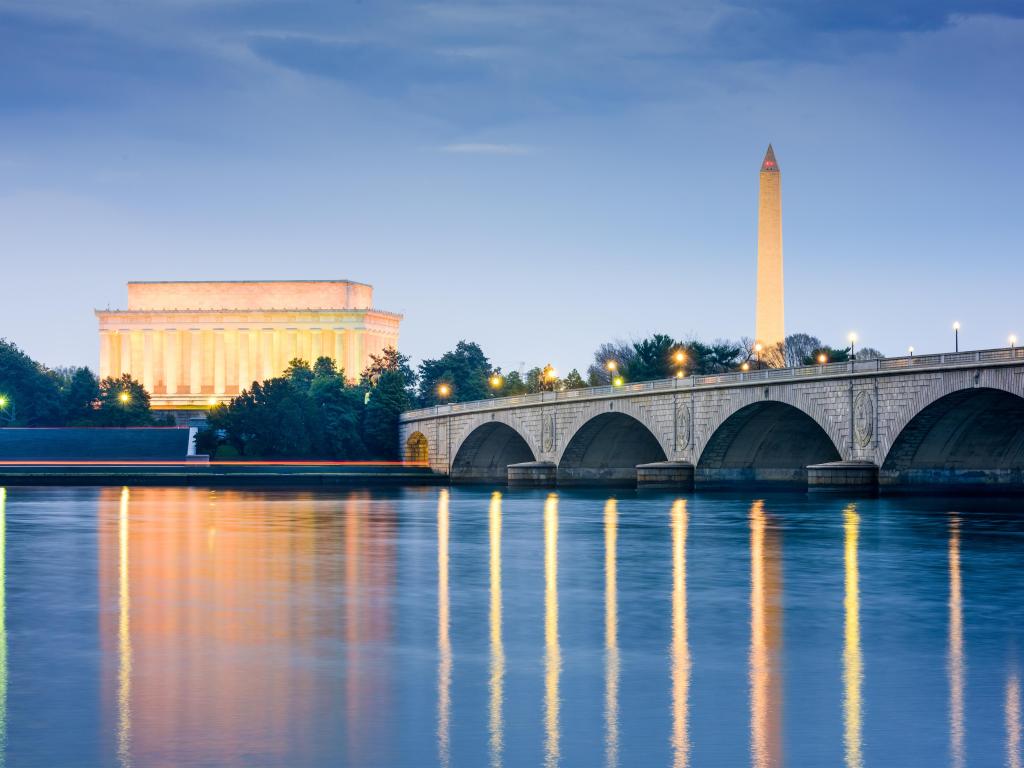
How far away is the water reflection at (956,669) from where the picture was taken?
1528 centimetres

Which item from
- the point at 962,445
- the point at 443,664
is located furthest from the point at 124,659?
the point at 962,445

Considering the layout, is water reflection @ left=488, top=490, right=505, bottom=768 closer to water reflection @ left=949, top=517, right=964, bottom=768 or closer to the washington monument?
water reflection @ left=949, top=517, right=964, bottom=768

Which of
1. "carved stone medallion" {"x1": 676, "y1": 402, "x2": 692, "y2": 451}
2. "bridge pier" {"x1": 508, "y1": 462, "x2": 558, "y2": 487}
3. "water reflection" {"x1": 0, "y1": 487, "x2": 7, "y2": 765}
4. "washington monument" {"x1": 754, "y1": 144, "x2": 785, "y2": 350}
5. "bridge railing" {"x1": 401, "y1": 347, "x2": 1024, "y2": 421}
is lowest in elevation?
"water reflection" {"x1": 0, "y1": 487, "x2": 7, "y2": 765}

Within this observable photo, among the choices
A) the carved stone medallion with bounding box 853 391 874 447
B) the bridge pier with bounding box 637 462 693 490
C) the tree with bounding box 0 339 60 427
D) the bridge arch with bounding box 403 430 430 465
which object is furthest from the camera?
the tree with bounding box 0 339 60 427

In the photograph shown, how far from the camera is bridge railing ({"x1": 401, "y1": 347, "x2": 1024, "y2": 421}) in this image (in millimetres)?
63281

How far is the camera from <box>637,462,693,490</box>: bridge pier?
88.2 m

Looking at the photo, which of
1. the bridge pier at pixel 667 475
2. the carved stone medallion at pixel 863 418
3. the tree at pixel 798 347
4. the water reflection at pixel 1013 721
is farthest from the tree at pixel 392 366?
the water reflection at pixel 1013 721

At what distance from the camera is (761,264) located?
11381 cm

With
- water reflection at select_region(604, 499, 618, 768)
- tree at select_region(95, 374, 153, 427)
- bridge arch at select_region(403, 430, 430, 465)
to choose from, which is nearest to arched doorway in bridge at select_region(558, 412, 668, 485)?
bridge arch at select_region(403, 430, 430, 465)

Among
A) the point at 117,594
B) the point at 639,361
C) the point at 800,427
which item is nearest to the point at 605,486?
the point at 800,427

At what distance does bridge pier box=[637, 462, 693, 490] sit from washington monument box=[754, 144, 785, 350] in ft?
98.0

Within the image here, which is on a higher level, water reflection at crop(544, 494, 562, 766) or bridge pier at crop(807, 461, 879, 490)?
bridge pier at crop(807, 461, 879, 490)

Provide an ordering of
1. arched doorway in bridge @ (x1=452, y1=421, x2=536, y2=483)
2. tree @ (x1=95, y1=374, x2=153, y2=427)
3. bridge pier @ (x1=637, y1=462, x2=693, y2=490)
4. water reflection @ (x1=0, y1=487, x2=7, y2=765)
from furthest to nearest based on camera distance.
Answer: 1. tree @ (x1=95, y1=374, x2=153, y2=427)
2. arched doorway in bridge @ (x1=452, y1=421, x2=536, y2=483)
3. bridge pier @ (x1=637, y1=462, x2=693, y2=490)
4. water reflection @ (x1=0, y1=487, x2=7, y2=765)

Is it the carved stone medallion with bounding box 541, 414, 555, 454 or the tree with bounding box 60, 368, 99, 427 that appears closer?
the carved stone medallion with bounding box 541, 414, 555, 454
